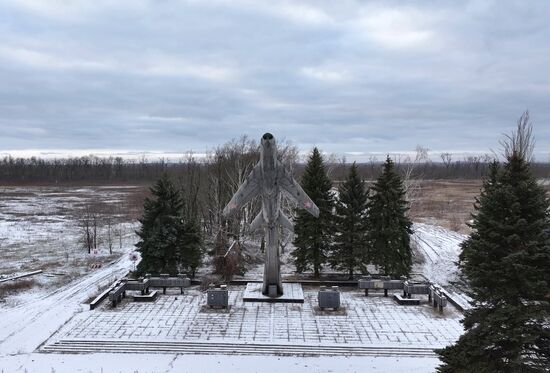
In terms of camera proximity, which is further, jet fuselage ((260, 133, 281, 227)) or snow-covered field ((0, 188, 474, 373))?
jet fuselage ((260, 133, 281, 227))

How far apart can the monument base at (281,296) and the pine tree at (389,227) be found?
17.8 ft

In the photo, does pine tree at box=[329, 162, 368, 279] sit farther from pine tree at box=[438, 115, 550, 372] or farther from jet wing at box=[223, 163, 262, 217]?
pine tree at box=[438, 115, 550, 372]

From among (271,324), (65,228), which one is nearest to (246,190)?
(271,324)

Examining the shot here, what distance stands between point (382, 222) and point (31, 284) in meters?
20.8

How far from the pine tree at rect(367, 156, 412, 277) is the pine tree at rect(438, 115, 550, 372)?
1568cm

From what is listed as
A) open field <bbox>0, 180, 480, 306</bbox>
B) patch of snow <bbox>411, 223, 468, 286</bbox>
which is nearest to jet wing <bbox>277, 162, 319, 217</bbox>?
patch of snow <bbox>411, 223, 468, 286</bbox>

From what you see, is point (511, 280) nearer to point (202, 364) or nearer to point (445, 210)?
point (202, 364)

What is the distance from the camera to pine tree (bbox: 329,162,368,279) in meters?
26.9

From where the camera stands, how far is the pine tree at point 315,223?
27.5 metres

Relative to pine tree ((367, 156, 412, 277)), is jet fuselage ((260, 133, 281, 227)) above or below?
above

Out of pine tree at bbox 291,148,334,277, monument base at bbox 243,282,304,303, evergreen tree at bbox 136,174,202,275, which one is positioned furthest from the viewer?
pine tree at bbox 291,148,334,277

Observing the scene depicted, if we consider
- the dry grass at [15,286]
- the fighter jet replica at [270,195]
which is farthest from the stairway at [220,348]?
the dry grass at [15,286]

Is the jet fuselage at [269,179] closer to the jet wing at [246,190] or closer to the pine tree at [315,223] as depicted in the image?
the jet wing at [246,190]

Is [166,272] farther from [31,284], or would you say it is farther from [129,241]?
[129,241]
